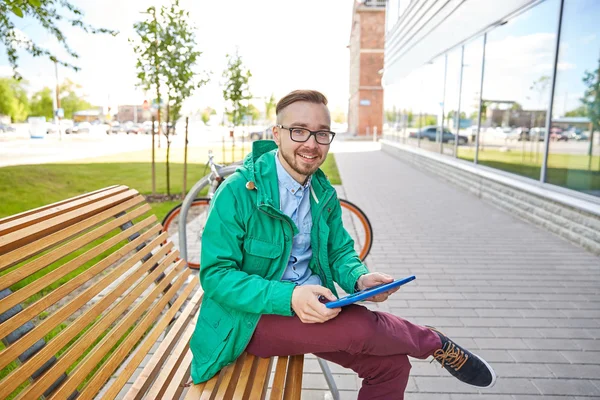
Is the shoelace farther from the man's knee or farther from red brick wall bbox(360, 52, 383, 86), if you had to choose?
red brick wall bbox(360, 52, 383, 86)

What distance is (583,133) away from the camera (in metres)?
7.10

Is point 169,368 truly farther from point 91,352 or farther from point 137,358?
point 91,352

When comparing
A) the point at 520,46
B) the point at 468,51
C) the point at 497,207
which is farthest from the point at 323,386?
the point at 468,51

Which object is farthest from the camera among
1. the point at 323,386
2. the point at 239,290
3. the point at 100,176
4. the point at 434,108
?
the point at 434,108

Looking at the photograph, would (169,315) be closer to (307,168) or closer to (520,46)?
(307,168)

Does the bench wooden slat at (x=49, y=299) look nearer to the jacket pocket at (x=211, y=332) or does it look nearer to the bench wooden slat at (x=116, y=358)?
the bench wooden slat at (x=116, y=358)

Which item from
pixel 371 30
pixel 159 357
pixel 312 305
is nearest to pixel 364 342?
pixel 312 305

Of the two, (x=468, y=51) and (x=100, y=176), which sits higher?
(x=468, y=51)

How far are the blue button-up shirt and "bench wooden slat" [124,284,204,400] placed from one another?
0.63 m

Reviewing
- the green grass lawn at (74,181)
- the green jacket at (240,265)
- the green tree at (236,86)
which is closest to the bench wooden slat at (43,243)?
the green jacket at (240,265)

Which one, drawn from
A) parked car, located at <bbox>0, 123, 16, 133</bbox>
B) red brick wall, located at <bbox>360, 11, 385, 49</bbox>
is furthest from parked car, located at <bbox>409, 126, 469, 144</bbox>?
parked car, located at <bbox>0, 123, 16, 133</bbox>

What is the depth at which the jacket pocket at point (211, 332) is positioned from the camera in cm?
198

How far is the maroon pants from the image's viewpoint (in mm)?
1938

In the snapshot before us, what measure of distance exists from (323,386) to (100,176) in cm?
1189
